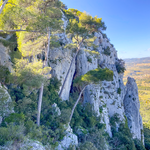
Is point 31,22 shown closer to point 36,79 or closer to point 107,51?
point 36,79

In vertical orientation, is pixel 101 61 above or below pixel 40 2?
below

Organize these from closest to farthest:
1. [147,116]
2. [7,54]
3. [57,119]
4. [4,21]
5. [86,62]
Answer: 1. [4,21]
2. [57,119]
3. [7,54]
4. [86,62]
5. [147,116]

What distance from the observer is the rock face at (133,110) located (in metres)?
22.9

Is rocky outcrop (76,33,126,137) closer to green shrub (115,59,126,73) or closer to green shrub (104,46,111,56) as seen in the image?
green shrub (115,59,126,73)

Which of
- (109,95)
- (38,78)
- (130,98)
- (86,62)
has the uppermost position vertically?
(86,62)

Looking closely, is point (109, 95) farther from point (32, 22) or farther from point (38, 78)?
point (32, 22)

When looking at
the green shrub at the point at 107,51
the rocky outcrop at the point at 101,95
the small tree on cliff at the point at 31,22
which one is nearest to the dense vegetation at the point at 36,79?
the small tree on cliff at the point at 31,22

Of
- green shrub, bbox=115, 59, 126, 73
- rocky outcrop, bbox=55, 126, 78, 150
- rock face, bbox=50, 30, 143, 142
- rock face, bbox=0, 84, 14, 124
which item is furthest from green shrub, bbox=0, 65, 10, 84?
green shrub, bbox=115, 59, 126, 73

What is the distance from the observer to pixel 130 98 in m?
26.9

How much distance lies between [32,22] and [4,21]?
192cm

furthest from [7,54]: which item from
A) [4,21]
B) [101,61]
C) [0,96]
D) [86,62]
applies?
[101,61]

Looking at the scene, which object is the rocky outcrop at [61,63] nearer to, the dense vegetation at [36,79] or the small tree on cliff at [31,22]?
the dense vegetation at [36,79]

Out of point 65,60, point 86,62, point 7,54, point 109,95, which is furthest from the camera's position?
point 109,95

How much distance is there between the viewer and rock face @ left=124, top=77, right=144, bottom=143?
902 inches
